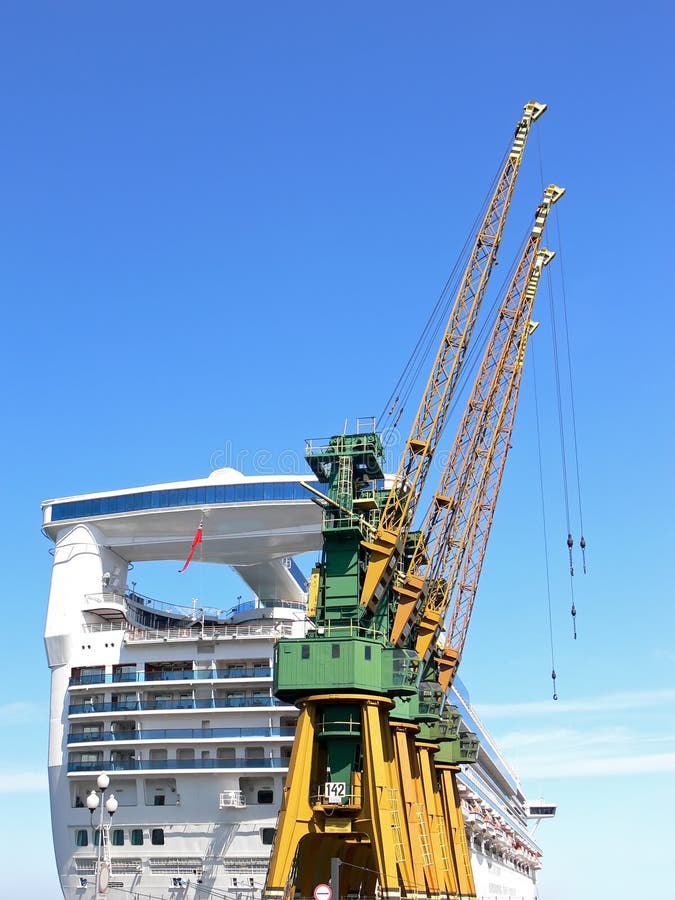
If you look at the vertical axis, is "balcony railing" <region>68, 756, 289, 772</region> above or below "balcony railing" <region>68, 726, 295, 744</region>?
below

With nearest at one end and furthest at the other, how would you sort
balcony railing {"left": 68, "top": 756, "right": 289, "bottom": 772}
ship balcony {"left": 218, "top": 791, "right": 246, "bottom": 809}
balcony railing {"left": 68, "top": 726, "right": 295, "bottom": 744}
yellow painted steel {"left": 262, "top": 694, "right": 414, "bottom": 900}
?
yellow painted steel {"left": 262, "top": 694, "right": 414, "bottom": 900}
ship balcony {"left": 218, "top": 791, "right": 246, "bottom": 809}
balcony railing {"left": 68, "top": 756, "right": 289, "bottom": 772}
balcony railing {"left": 68, "top": 726, "right": 295, "bottom": 744}

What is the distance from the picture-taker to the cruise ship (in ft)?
181

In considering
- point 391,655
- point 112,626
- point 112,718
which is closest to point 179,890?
point 112,718

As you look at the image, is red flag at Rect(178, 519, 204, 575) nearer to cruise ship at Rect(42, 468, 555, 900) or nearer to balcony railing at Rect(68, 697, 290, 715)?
cruise ship at Rect(42, 468, 555, 900)

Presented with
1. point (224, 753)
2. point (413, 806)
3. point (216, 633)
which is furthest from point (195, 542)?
point (413, 806)

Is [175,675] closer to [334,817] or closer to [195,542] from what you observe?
[195,542]

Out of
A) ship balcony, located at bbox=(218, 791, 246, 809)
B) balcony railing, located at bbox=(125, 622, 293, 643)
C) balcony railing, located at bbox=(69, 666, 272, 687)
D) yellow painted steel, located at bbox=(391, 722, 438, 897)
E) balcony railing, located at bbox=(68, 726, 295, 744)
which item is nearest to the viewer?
yellow painted steel, located at bbox=(391, 722, 438, 897)

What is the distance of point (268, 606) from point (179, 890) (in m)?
21.1

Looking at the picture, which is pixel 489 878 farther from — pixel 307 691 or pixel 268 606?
pixel 307 691

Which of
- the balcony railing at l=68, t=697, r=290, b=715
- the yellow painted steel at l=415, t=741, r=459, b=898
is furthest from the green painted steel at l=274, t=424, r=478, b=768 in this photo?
the balcony railing at l=68, t=697, r=290, b=715

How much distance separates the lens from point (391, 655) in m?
44.1

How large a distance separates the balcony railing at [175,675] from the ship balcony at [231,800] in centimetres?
644

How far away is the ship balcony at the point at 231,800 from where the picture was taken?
2159 inches

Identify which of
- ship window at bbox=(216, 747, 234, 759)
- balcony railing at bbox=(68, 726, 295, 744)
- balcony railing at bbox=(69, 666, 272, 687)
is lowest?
ship window at bbox=(216, 747, 234, 759)
